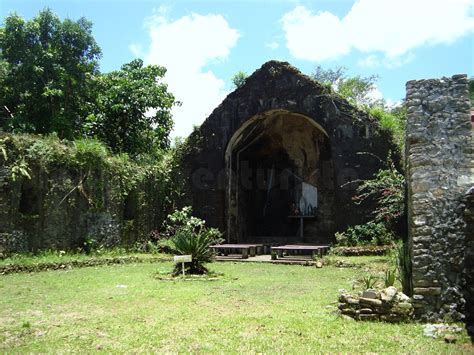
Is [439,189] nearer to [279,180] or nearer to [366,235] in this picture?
[366,235]

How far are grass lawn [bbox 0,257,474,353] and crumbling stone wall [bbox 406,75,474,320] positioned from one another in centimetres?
73

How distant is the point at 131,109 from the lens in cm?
2503

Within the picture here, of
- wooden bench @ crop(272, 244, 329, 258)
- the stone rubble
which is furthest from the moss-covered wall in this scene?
the stone rubble

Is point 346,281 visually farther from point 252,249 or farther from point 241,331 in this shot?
point 252,249

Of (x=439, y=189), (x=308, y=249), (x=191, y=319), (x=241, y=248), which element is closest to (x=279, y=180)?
(x=241, y=248)

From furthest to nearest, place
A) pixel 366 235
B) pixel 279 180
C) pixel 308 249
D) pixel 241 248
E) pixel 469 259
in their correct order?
pixel 279 180, pixel 241 248, pixel 366 235, pixel 308 249, pixel 469 259

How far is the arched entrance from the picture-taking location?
21672mm

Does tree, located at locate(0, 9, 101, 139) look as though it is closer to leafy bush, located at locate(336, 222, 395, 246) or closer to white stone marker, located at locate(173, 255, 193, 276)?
white stone marker, located at locate(173, 255, 193, 276)

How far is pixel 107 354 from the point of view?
5645mm

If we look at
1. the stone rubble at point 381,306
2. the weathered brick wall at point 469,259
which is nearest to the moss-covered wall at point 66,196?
the stone rubble at point 381,306

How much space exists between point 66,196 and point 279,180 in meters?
11.1

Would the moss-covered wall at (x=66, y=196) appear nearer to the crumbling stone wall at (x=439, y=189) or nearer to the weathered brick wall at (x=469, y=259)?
the crumbling stone wall at (x=439, y=189)

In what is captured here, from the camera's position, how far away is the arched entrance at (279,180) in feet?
71.1

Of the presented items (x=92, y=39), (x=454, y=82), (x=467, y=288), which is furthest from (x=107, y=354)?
(x=92, y=39)
